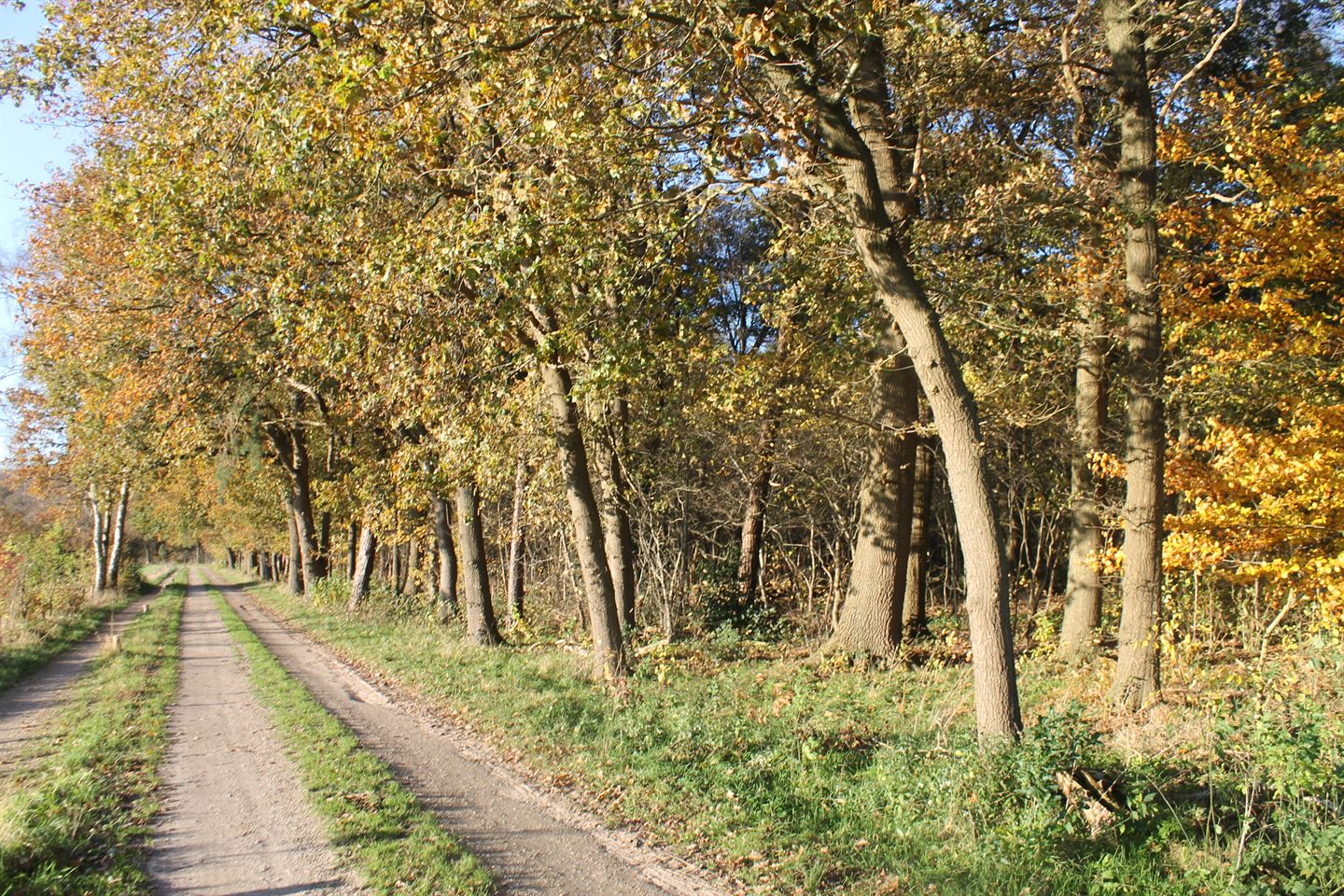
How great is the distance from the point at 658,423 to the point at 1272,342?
867cm

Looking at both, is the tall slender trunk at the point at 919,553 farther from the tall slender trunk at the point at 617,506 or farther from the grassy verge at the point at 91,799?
the grassy verge at the point at 91,799

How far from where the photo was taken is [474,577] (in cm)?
1593

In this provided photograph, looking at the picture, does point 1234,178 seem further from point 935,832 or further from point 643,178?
point 935,832

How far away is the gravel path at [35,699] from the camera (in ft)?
28.7

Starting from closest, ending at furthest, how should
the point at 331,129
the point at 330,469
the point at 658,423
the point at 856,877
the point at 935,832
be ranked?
the point at 856,877 → the point at 935,832 → the point at 331,129 → the point at 658,423 → the point at 330,469

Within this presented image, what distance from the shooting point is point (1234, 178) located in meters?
9.74

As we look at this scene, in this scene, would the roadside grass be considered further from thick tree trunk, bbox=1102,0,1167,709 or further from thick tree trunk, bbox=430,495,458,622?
thick tree trunk, bbox=430,495,458,622

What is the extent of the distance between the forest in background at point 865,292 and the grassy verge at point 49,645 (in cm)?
402

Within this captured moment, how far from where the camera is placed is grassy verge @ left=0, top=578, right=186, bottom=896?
5.27 meters

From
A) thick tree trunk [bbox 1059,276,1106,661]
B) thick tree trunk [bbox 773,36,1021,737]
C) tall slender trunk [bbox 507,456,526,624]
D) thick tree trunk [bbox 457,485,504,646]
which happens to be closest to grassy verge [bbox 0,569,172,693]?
thick tree trunk [bbox 457,485,504,646]

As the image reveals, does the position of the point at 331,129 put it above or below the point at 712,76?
below

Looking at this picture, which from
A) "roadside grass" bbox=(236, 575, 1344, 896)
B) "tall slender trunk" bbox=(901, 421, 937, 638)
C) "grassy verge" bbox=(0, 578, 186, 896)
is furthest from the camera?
Answer: "tall slender trunk" bbox=(901, 421, 937, 638)

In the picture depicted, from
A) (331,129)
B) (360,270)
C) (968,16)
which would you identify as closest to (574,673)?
(360,270)

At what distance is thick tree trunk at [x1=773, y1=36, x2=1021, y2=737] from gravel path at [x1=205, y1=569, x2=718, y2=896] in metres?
2.68
